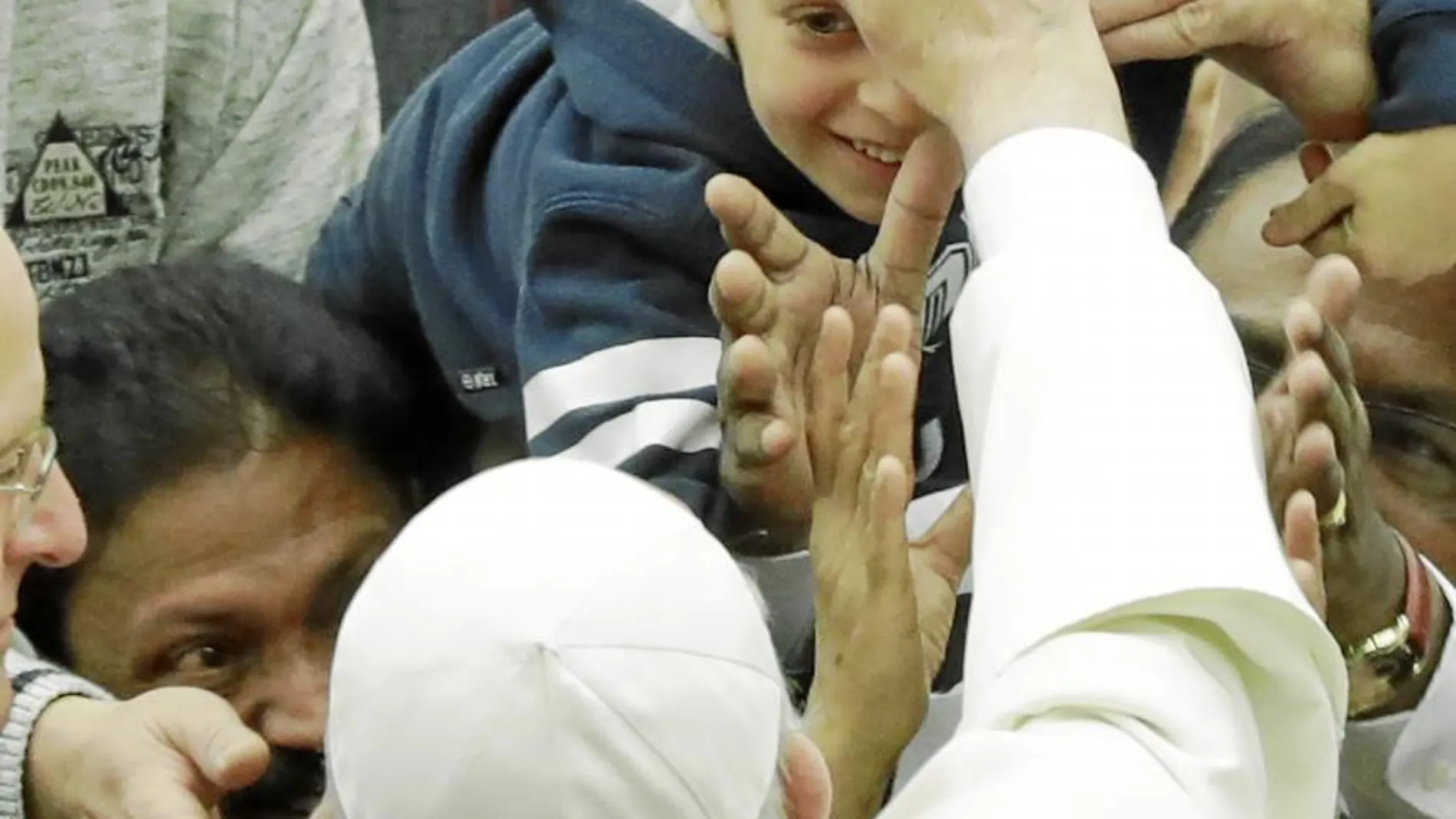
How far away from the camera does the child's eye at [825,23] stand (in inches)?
29.2

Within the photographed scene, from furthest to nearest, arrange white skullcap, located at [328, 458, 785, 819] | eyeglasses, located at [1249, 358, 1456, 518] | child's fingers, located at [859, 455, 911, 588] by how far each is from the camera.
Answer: eyeglasses, located at [1249, 358, 1456, 518]
child's fingers, located at [859, 455, 911, 588]
white skullcap, located at [328, 458, 785, 819]

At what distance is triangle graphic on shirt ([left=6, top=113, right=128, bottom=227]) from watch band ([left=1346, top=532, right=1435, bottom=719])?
0.68 meters

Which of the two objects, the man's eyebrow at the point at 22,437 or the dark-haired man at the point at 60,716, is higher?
the man's eyebrow at the point at 22,437

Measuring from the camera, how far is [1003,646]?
485 mm

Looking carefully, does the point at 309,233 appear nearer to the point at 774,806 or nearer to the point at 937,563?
the point at 937,563

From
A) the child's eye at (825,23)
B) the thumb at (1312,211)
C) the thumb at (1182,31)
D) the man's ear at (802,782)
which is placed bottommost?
the thumb at (1312,211)

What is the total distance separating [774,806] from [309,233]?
2.28 feet

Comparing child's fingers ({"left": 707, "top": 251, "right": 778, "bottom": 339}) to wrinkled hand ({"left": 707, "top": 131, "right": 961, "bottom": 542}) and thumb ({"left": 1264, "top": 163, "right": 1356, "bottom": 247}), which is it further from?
thumb ({"left": 1264, "top": 163, "right": 1356, "bottom": 247})

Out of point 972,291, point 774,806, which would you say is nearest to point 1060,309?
point 972,291

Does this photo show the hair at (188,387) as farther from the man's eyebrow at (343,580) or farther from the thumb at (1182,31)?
the thumb at (1182,31)

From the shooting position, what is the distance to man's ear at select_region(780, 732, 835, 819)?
0.50 metres

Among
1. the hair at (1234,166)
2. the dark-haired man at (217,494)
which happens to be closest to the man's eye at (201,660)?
the dark-haired man at (217,494)

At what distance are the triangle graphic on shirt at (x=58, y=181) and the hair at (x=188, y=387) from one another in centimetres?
6

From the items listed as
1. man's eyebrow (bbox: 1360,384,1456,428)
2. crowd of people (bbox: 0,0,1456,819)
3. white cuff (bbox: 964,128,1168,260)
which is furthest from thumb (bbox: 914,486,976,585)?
man's eyebrow (bbox: 1360,384,1456,428)
